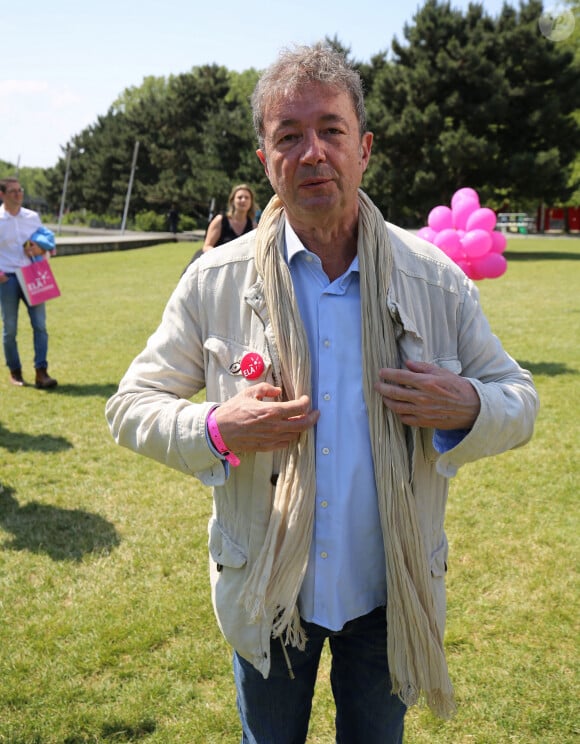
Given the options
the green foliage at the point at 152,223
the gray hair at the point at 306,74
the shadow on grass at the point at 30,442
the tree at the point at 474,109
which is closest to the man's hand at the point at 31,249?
the shadow on grass at the point at 30,442

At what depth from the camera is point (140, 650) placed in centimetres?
325

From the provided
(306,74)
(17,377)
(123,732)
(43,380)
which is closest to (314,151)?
(306,74)

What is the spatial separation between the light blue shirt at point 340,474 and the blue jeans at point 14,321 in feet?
21.2

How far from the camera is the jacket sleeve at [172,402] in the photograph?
164 centimetres

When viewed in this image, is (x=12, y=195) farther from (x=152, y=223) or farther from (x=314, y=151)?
(x=152, y=223)

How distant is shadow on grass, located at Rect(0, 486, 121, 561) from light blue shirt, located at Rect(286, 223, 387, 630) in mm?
2765

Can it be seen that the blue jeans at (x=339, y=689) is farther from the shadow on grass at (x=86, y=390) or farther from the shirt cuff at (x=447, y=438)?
the shadow on grass at (x=86, y=390)

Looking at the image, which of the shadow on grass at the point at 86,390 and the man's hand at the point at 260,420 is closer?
the man's hand at the point at 260,420

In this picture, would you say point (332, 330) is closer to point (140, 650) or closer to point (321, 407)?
point (321, 407)

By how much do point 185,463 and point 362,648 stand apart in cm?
72

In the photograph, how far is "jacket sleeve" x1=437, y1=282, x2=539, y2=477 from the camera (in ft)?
5.32

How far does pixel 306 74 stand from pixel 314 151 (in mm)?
177

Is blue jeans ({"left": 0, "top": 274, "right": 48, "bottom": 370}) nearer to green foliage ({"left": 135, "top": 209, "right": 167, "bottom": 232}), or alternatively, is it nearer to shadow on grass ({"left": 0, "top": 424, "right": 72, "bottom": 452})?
shadow on grass ({"left": 0, "top": 424, "right": 72, "bottom": 452})

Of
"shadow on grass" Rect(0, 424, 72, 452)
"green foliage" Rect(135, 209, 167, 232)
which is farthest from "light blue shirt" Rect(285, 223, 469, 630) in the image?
"green foliage" Rect(135, 209, 167, 232)
